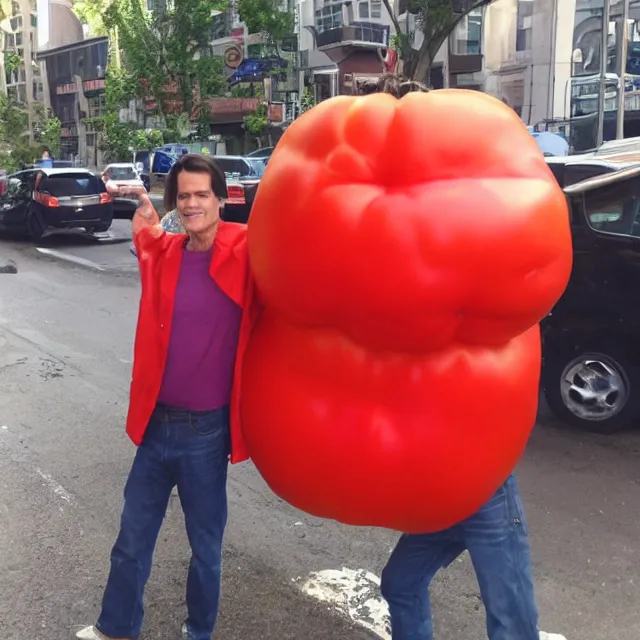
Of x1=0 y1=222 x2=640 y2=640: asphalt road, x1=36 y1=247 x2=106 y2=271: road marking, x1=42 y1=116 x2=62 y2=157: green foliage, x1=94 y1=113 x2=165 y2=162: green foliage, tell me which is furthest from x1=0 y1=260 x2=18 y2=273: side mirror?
x1=42 y1=116 x2=62 y2=157: green foliage

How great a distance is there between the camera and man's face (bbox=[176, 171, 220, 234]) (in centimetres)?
255

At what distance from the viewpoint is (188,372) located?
2.56 m

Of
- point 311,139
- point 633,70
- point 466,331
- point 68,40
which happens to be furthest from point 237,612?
point 68,40

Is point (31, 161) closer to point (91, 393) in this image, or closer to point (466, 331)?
point (91, 393)

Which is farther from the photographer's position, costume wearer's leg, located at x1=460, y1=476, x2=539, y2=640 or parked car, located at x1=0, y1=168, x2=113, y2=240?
parked car, located at x1=0, y1=168, x2=113, y2=240

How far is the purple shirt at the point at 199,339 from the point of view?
8.27 ft

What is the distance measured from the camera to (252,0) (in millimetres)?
29797

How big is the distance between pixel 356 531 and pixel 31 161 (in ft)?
119

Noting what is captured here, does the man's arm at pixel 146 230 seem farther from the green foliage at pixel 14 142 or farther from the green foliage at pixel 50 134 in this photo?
the green foliage at pixel 50 134

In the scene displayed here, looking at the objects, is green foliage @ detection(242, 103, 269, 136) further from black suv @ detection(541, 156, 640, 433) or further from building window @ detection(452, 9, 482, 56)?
black suv @ detection(541, 156, 640, 433)

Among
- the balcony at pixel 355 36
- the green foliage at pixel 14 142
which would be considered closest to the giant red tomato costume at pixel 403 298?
the balcony at pixel 355 36

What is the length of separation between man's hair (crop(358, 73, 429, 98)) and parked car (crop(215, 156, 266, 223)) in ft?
36.1

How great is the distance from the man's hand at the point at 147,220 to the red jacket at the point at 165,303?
2 cm

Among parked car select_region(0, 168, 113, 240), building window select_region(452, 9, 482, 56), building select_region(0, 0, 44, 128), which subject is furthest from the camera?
building select_region(0, 0, 44, 128)
